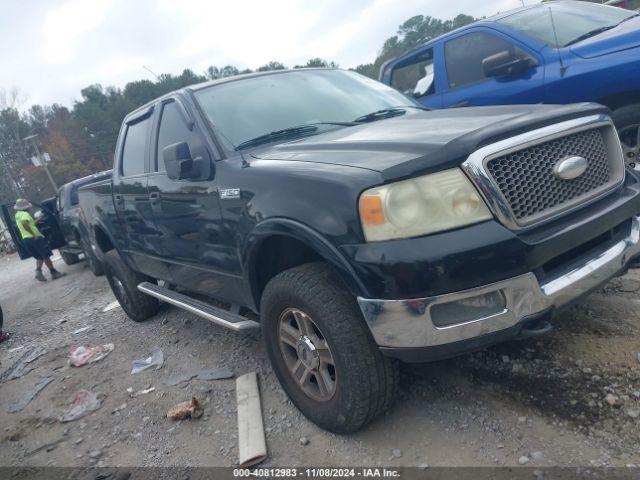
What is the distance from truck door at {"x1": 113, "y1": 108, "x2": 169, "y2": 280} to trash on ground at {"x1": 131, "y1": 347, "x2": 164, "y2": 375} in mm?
701

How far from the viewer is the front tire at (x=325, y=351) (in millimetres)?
2154

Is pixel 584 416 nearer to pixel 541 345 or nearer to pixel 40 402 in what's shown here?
pixel 541 345

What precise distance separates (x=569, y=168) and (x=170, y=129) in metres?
2.69

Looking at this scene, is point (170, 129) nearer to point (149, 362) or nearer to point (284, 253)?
point (284, 253)

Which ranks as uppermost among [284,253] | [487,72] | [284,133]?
[284,133]

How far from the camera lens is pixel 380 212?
1.94 metres

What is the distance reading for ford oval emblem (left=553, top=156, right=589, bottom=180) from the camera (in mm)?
2109

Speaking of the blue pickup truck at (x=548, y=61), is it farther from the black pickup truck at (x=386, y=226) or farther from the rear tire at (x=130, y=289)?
the rear tire at (x=130, y=289)

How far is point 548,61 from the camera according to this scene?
4.49 m

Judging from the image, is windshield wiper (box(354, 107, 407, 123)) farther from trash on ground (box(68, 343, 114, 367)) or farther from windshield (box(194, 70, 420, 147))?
trash on ground (box(68, 343, 114, 367))

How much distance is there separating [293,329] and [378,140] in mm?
1084

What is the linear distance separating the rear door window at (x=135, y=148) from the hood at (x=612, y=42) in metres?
3.89

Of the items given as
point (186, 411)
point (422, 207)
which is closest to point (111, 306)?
point (186, 411)

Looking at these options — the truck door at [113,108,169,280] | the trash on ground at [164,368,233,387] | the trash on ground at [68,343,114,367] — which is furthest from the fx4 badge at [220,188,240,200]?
the trash on ground at [68,343,114,367]
